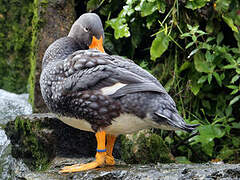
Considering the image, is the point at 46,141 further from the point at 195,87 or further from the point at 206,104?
the point at 206,104

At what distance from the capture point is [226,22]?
3.72m

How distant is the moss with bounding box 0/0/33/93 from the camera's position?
16.2 feet

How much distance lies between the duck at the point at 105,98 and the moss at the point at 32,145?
631mm

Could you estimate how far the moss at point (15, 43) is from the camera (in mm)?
4941

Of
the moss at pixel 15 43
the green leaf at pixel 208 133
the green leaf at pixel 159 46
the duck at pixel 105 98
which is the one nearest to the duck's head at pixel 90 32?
the duck at pixel 105 98

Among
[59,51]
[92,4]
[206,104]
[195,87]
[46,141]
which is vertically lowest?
[46,141]

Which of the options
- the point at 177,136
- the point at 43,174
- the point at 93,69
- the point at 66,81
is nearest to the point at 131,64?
the point at 93,69

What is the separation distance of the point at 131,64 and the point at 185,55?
61.7 inches

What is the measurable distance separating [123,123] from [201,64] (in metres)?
1.61

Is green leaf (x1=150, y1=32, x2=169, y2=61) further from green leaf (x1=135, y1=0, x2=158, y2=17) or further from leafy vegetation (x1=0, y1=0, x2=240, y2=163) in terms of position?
green leaf (x1=135, y1=0, x2=158, y2=17)

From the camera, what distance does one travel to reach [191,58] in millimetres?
3977

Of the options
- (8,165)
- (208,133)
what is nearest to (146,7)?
(208,133)

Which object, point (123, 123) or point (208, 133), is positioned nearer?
point (123, 123)

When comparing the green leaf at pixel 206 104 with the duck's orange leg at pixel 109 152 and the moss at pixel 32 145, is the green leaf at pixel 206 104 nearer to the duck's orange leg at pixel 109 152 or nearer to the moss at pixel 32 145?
the duck's orange leg at pixel 109 152
